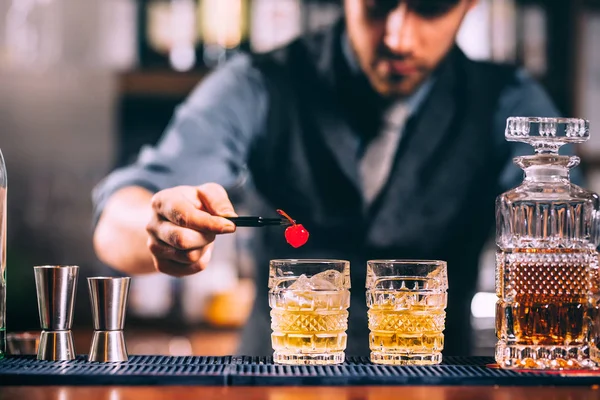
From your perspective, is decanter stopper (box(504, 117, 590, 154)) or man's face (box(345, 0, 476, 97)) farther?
man's face (box(345, 0, 476, 97))

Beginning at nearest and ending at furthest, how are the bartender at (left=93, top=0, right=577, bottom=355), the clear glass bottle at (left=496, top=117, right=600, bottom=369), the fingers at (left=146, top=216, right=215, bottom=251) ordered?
1. the clear glass bottle at (left=496, top=117, right=600, bottom=369)
2. the fingers at (left=146, top=216, right=215, bottom=251)
3. the bartender at (left=93, top=0, right=577, bottom=355)

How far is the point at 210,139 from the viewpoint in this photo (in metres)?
2.66

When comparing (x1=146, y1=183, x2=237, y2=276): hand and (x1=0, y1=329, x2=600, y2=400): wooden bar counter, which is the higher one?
(x1=146, y1=183, x2=237, y2=276): hand

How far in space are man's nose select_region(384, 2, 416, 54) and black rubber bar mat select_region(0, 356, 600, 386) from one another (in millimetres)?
1530

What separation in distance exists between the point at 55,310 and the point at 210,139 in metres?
1.24

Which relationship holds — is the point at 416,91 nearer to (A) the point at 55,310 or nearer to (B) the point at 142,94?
(B) the point at 142,94

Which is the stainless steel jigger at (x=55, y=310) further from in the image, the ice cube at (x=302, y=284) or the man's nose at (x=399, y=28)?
the man's nose at (x=399, y=28)

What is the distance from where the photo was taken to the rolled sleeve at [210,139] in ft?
8.21

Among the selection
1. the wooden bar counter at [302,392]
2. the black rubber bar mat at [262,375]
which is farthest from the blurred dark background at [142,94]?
the wooden bar counter at [302,392]

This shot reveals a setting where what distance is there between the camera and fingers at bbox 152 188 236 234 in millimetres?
1588

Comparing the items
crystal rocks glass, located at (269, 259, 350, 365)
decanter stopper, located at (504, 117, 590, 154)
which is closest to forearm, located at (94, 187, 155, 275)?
crystal rocks glass, located at (269, 259, 350, 365)

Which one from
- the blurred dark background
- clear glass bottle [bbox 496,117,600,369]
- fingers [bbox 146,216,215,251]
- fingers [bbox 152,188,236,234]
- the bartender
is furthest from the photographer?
the blurred dark background

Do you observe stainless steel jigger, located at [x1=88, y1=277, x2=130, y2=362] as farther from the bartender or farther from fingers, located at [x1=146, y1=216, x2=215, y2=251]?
the bartender

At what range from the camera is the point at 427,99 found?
2766 mm
